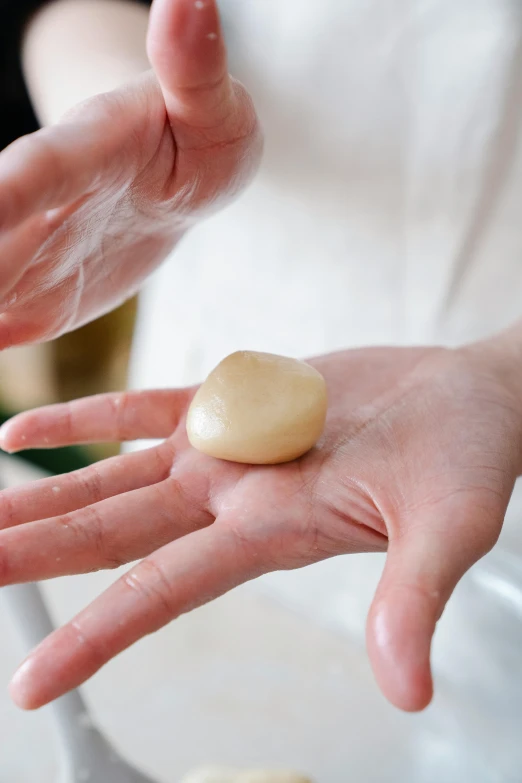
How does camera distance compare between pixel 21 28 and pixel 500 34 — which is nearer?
pixel 500 34

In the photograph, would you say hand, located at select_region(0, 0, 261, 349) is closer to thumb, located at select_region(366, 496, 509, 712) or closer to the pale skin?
the pale skin

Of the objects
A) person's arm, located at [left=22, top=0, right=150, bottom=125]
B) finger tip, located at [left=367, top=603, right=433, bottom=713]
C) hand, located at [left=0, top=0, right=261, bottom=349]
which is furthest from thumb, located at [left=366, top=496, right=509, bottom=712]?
person's arm, located at [left=22, top=0, right=150, bottom=125]

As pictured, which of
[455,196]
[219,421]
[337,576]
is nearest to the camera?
[219,421]

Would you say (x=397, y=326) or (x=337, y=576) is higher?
(x=397, y=326)

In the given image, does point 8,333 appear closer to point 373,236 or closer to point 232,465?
point 232,465

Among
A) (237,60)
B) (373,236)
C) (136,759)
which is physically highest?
(237,60)

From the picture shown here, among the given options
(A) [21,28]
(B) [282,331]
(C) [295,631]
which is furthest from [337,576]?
(A) [21,28]

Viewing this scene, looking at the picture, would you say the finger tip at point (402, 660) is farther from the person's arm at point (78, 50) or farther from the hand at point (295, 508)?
the person's arm at point (78, 50)

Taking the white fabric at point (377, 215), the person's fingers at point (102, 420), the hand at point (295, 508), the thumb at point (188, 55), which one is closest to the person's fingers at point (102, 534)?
the hand at point (295, 508)

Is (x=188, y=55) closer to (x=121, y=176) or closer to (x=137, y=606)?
(x=121, y=176)
